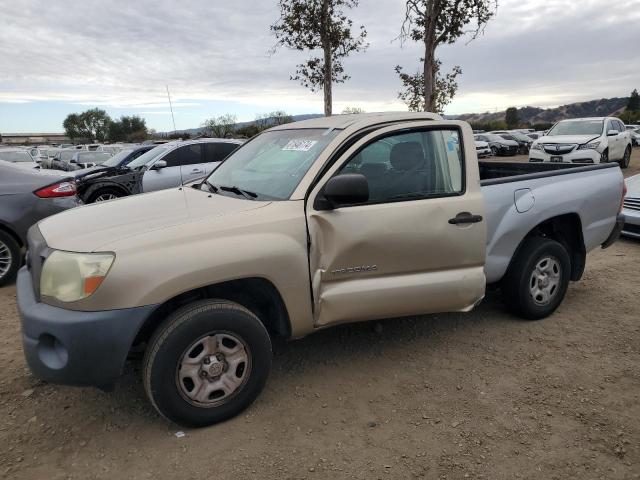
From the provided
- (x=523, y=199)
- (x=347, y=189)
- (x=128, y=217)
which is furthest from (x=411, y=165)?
(x=128, y=217)

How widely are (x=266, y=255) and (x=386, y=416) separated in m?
1.21

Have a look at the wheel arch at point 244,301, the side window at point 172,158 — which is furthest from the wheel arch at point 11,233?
the side window at point 172,158

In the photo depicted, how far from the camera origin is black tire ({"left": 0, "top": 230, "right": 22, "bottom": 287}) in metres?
5.46

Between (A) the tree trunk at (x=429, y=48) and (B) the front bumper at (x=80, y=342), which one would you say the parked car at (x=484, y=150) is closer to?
(A) the tree trunk at (x=429, y=48)

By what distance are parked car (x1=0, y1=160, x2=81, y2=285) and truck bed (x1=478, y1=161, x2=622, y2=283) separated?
190 inches

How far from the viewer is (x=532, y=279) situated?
4086 mm

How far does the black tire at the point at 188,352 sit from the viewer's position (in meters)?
2.58

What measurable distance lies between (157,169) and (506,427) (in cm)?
829

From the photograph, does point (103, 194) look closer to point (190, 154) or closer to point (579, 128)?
point (190, 154)

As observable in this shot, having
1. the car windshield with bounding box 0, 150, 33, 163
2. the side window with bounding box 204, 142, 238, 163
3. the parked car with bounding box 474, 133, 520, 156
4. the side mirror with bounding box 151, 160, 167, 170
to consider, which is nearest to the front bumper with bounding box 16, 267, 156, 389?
the side mirror with bounding box 151, 160, 167, 170

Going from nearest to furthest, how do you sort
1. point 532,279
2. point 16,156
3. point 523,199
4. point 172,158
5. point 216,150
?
point 523,199, point 532,279, point 172,158, point 216,150, point 16,156

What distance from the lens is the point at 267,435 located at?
2768 millimetres

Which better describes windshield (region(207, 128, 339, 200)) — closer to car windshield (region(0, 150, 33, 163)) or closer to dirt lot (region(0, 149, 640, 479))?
dirt lot (region(0, 149, 640, 479))

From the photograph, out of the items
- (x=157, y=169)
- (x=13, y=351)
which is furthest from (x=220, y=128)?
(x=13, y=351)
